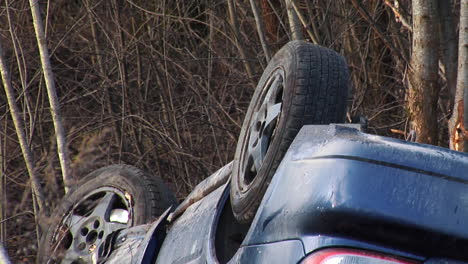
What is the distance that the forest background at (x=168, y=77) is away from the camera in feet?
26.3

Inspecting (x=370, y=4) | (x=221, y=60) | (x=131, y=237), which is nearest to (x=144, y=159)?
(x=221, y=60)

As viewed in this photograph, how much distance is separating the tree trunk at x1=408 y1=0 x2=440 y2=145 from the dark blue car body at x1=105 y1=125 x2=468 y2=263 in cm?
297

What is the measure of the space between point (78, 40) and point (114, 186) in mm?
4783

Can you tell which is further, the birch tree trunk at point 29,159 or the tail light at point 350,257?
the birch tree trunk at point 29,159

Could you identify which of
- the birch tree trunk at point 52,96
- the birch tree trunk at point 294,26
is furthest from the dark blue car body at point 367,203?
the birch tree trunk at point 52,96

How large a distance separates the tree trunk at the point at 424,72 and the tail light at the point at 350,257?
127 inches

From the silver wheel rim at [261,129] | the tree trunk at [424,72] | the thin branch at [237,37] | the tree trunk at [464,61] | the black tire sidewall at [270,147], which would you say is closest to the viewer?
the black tire sidewall at [270,147]

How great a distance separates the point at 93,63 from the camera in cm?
959

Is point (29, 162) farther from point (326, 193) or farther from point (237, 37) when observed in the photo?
point (326, 193)

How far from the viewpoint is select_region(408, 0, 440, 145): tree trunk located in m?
5.06

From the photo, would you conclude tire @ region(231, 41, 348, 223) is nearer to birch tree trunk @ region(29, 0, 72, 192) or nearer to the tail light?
the tail light

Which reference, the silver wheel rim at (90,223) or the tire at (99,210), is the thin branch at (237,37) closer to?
the tire at (99,210)

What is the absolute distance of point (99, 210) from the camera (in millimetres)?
5238

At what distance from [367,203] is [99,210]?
3.43m
